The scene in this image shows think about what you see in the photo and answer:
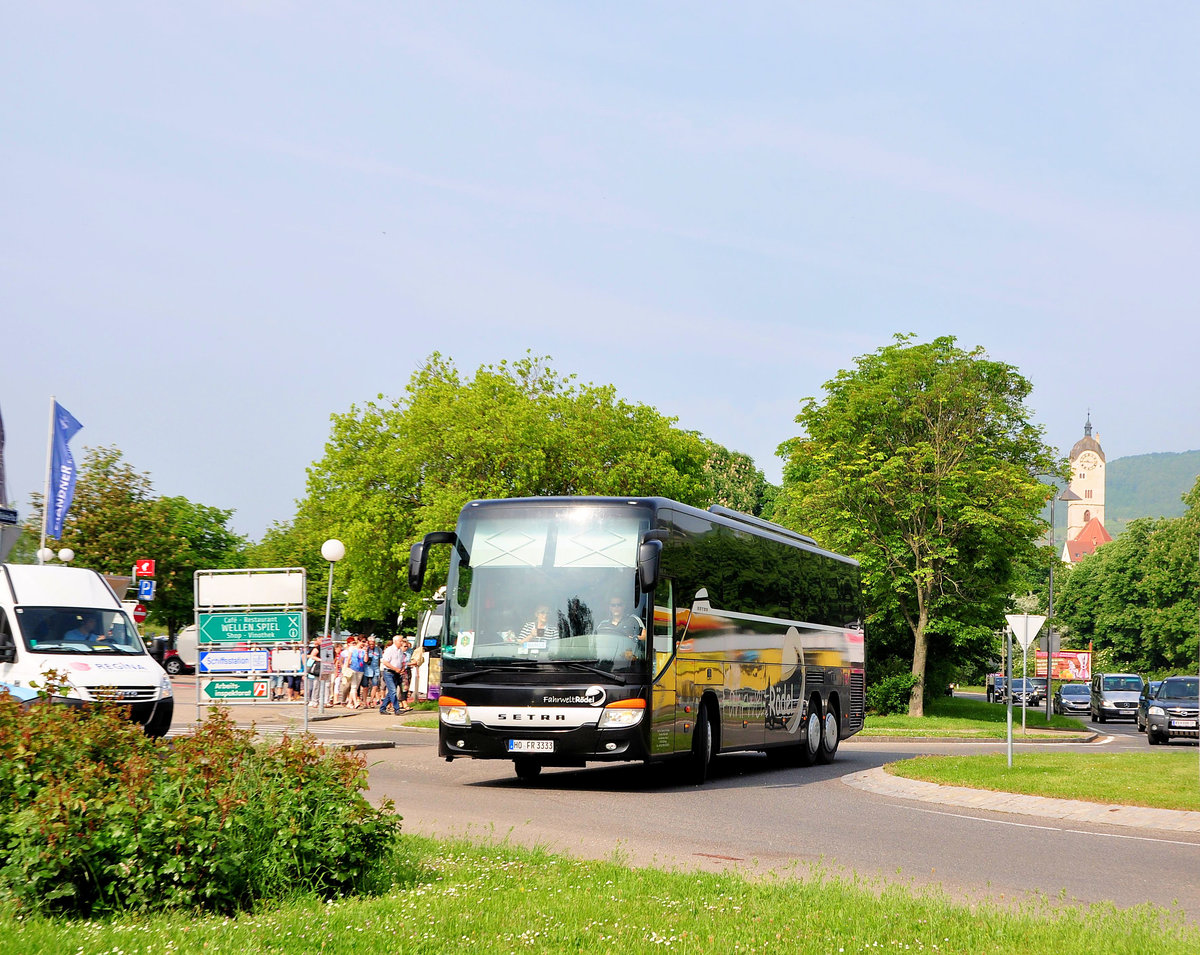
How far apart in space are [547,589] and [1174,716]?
25478 mm

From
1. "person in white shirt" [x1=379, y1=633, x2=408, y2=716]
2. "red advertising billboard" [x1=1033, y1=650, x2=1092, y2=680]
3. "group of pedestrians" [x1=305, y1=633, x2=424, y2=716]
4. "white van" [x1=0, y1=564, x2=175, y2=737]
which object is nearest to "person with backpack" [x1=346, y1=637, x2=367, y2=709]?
"group of pedestrians" [x1=305, y1=633, x2=424, y2=716]

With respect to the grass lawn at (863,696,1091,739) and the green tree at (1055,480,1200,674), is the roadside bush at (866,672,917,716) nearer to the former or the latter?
the grass lawn at (863,696,1091,739)

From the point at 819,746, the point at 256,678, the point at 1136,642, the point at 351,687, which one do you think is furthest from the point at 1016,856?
the point at 1136,642

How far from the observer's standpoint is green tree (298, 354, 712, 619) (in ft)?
137

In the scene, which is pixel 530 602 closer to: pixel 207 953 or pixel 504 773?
pixel 504 773

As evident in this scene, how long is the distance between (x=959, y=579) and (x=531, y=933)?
4119 cm

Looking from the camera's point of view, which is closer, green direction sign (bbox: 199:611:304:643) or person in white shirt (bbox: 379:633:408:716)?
green direction sign (bbox: 199:611:304:643)

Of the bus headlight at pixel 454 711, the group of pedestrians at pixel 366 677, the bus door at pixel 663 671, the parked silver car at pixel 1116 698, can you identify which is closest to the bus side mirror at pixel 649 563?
the bus door at pixel 663 671

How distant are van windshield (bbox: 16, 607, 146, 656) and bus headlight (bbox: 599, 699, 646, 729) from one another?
23.6 ft

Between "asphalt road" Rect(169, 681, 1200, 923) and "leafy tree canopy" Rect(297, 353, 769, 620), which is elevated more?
"leafy tree canopy" Rect(297, 353, 769, 620)

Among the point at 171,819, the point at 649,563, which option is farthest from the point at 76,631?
the point at 171,819

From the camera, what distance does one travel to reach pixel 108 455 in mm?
50344

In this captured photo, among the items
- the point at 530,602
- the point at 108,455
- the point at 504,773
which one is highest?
the point at 108,455

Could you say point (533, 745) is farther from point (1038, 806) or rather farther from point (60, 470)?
point (60, 470)
